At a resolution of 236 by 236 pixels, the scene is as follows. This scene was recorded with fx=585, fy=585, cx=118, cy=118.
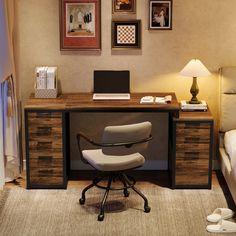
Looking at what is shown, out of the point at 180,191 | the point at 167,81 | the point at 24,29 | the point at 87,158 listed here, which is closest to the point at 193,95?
the point at 167,81

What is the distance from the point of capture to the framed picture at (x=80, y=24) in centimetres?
548

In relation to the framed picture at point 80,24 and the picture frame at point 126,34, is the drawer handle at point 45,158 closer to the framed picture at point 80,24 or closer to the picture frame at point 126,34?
the framed picture at point 80,24

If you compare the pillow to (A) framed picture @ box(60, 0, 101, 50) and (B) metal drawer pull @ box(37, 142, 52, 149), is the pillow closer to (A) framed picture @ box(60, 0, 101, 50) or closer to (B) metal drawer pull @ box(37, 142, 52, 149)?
(A) framed picture @ box(60, 0, 101, 50)

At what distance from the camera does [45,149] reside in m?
5.21

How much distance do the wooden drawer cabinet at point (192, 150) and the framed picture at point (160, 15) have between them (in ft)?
2.88

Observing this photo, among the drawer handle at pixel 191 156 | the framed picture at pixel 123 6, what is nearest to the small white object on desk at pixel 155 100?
the drawer handle at pixel 191 156

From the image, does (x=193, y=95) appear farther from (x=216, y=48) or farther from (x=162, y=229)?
(x=162, y=229)

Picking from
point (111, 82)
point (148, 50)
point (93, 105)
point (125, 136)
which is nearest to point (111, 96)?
point (111, 82)

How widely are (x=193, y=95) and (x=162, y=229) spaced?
1.48 m

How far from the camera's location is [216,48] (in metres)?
5.57

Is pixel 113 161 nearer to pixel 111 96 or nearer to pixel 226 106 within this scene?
pixel 111 96

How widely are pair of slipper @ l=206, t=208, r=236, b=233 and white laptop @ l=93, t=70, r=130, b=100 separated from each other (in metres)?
1.42

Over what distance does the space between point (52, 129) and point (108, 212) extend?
91 cm

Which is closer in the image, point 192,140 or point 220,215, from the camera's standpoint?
point 220,215
